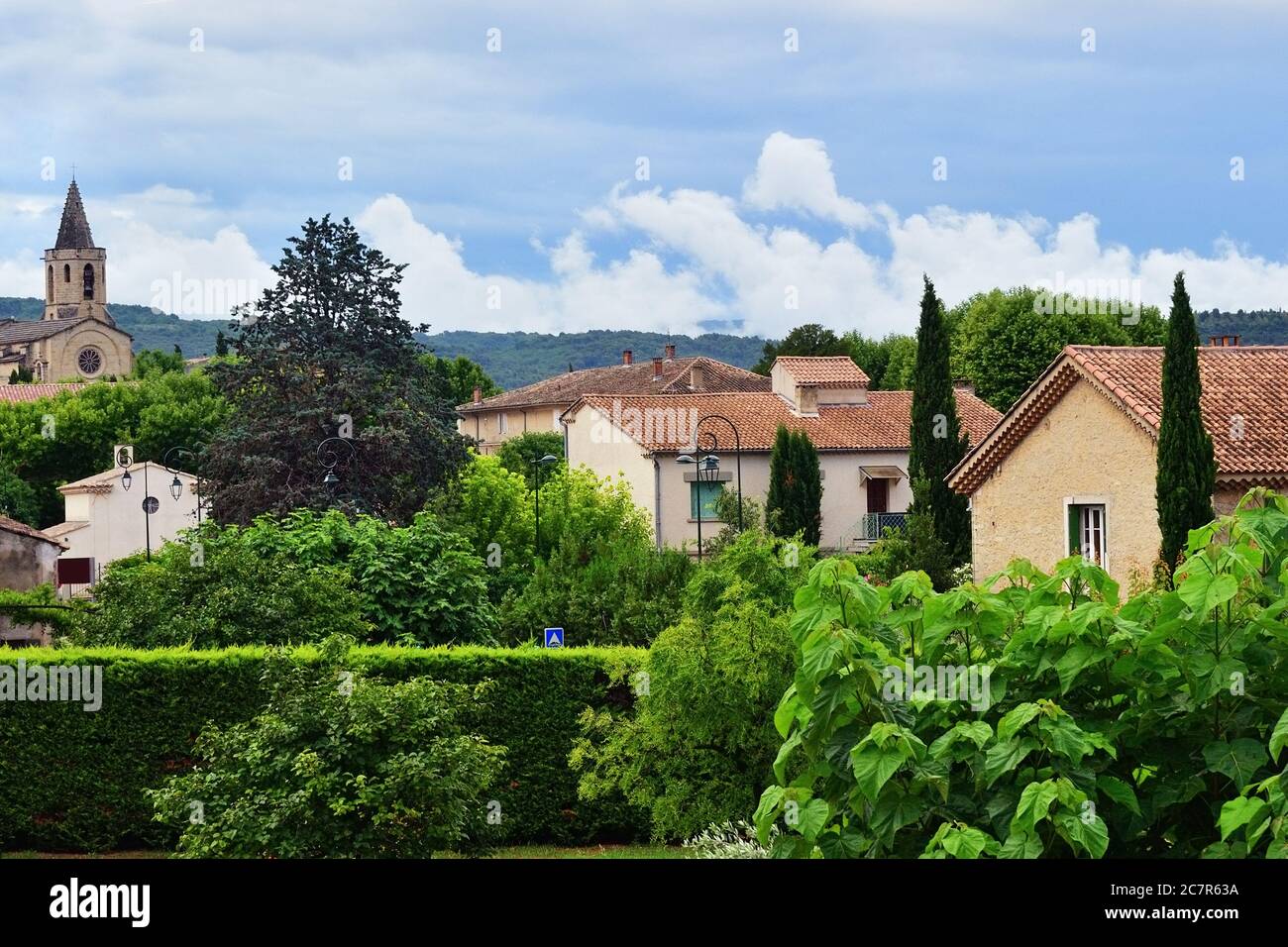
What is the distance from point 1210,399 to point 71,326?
458 feet

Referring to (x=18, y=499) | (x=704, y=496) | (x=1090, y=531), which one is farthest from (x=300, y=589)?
(x=18, y=499)

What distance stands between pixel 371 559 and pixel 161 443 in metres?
66.0

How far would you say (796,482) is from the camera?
52.4 metres

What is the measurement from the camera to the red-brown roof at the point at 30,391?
10041cm

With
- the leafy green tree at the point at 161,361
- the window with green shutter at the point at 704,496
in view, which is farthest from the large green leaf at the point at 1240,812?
the leafy green tree at the point at 161,361

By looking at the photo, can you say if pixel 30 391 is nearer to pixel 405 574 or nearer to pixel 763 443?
pixel 763 443

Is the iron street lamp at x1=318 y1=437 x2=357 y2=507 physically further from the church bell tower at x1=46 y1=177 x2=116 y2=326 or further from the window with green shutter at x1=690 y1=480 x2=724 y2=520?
the church bell tower at x1=46 y1=177 x2=116 y2=326

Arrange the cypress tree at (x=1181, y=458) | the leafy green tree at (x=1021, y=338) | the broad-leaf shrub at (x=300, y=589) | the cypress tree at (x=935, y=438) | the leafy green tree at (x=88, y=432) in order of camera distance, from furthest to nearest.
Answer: the leafy green tree at (x=88, y=432) < the leafy green tree at (x=1021, y=338) < the cypress tree at (x=935, y=438) < the cypress tree at (x=1181, y=458) < the broad-leaf shrub at (x=300, y=589)


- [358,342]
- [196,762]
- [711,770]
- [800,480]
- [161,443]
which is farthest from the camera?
[161,443]

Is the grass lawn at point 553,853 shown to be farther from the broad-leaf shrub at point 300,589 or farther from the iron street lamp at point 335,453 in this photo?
the iron street lamp at point 335,453

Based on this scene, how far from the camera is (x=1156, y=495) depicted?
89.7 ft

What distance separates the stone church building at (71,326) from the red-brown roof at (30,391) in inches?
1289
